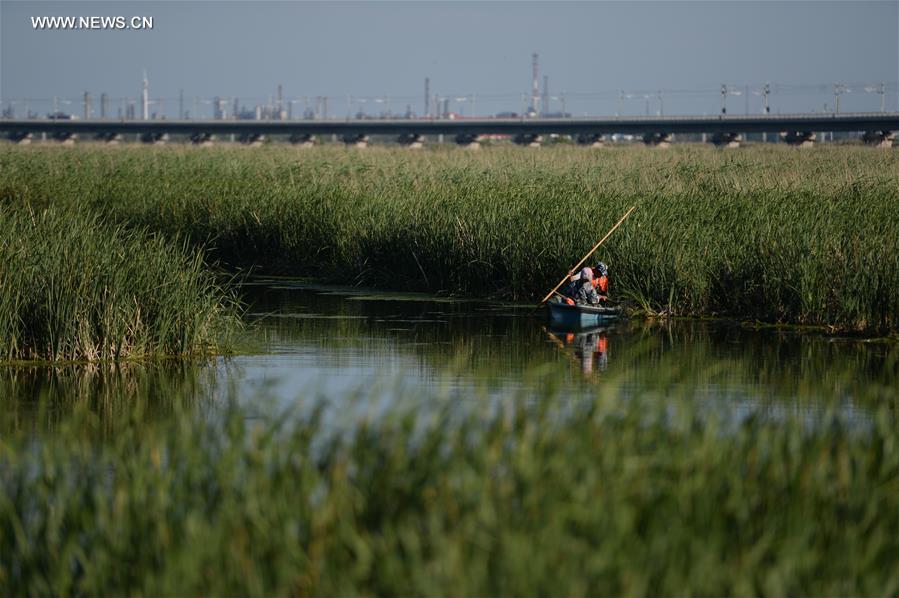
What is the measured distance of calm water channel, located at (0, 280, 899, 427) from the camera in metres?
13.5

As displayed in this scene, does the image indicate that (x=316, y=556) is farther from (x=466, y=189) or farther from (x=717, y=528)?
(x=466, y=189)

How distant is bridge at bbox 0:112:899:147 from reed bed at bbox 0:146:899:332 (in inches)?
1640

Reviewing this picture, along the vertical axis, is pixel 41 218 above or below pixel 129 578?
above

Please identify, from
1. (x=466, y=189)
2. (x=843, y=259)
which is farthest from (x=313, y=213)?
(x=843, y=259)

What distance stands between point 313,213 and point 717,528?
20.2 m

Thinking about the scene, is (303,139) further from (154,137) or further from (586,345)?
(586,345)

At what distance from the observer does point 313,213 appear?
1030 inches

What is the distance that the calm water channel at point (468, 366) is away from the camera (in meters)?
13.5

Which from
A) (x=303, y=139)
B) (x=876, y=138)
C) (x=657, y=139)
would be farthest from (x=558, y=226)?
(x=303, y=139)

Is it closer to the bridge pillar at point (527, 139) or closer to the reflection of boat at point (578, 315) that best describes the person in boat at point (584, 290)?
the reflection of boat at point (578, 315)

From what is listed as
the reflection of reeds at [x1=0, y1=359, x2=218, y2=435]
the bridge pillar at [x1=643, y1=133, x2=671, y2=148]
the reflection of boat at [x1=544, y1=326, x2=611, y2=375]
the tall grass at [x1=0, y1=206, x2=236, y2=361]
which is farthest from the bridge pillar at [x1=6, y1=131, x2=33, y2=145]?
the reflection of reeds at [x1=0, y1=359, x2=218, y2=435]

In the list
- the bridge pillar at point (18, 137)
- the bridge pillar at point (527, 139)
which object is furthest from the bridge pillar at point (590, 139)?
the bridge pillar at point (18, 137)

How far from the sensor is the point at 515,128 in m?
98.8

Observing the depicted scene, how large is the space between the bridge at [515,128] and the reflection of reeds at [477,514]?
63.0m
